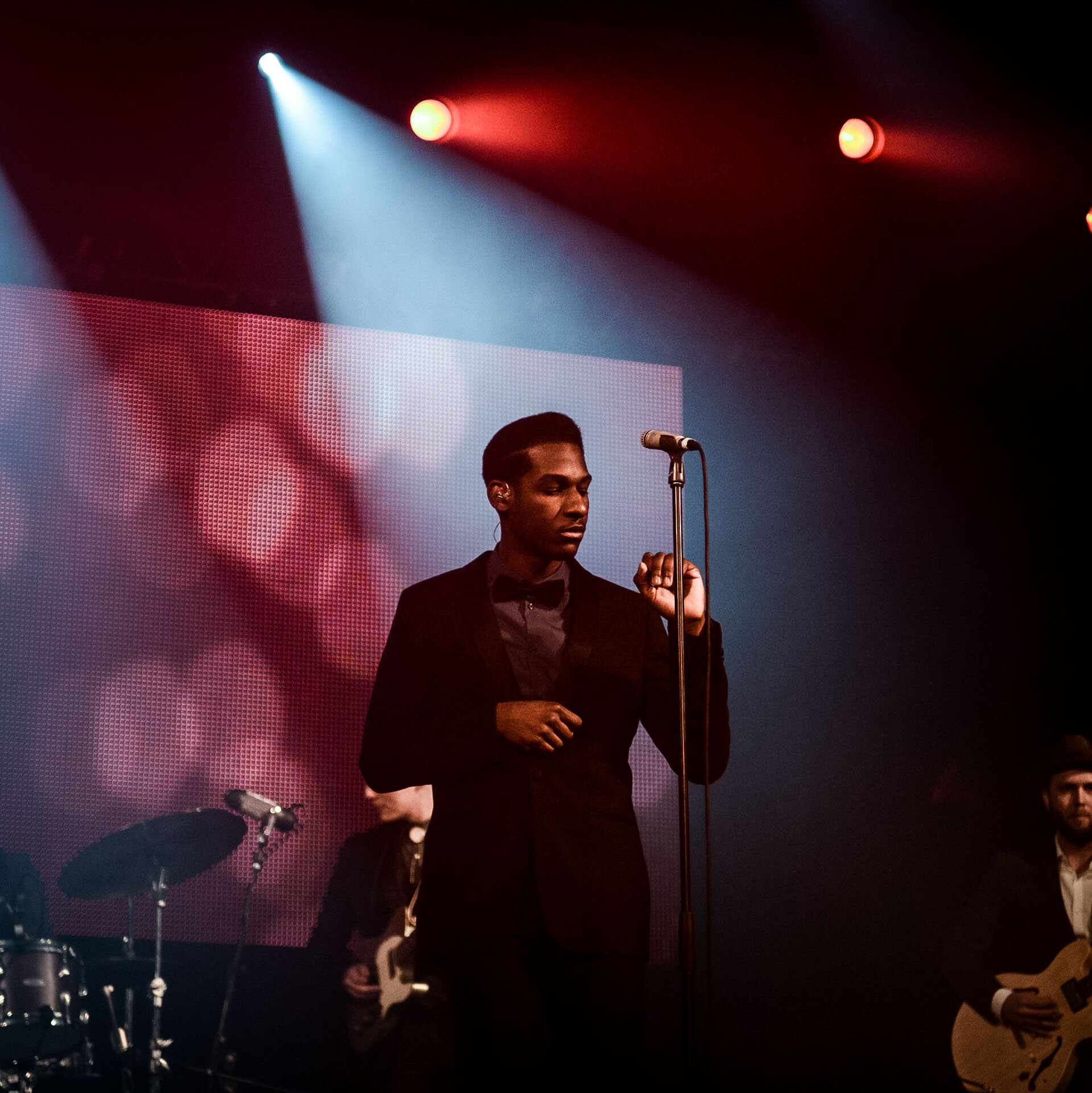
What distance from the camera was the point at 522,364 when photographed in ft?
14.3

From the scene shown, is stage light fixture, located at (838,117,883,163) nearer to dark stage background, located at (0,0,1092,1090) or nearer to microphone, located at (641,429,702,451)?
dark stage background, located at (0,0,1092,1090)

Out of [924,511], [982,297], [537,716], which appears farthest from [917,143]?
[537,716]

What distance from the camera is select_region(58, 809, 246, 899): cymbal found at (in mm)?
3547

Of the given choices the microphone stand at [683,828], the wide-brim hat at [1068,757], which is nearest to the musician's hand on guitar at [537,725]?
the microphone stand at [683,828]

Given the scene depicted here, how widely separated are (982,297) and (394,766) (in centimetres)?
307

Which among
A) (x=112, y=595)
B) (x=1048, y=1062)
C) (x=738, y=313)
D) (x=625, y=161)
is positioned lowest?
(x=1048, y=1062)

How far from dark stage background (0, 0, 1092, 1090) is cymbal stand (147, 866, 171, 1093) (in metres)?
0.25

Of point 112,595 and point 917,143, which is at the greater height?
point 917,143

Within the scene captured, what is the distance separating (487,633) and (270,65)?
1953mm

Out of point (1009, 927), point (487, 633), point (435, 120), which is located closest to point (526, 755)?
point (487, 633)

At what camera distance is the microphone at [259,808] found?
12.2ft

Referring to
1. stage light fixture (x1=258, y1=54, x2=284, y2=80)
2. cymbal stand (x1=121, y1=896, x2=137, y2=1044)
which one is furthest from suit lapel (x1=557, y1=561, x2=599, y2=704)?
stage light fixture (x1=258, y1=54, x2=284, y2=80)

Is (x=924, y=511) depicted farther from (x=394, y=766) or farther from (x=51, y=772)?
(x=51, y=772)

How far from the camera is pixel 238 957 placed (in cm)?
363
